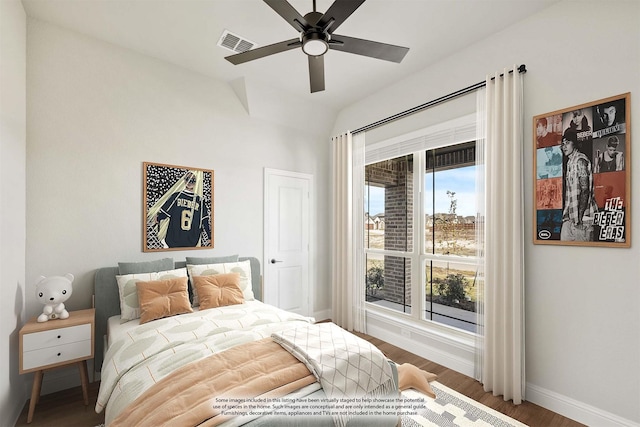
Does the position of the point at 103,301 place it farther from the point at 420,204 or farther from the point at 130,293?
the point at 420,204

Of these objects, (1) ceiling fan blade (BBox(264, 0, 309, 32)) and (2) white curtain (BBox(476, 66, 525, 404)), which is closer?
→ (1) ceiling fan blade (BBox(264, 0, 309, 32))

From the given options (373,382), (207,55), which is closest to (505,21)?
(207,55)

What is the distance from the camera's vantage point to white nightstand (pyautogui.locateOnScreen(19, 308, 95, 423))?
2062 millimetres

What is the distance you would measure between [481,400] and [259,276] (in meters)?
2.45

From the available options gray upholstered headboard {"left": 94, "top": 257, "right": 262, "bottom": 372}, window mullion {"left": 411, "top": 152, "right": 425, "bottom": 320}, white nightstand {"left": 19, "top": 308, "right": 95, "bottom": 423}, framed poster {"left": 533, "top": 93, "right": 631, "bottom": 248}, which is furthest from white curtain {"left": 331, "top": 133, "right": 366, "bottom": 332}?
white nightstand {"left": 19, "top": 308, "right": 95, "bottom": 423}

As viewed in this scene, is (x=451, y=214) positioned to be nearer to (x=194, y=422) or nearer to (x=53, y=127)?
(x=194, y=422)

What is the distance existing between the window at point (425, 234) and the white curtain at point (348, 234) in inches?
7.0

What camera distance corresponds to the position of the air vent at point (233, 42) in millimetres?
2609

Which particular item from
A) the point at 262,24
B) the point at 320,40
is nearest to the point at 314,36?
the point at 320,40

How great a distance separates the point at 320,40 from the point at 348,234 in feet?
8.32

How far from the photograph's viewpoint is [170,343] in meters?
1.93

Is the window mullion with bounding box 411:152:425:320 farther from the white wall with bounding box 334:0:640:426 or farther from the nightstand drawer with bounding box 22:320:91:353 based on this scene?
the nightstand drawer with bounding box 22:320:91:353

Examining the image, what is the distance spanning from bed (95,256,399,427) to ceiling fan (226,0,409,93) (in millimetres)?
1863

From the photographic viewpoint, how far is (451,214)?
3135mm
